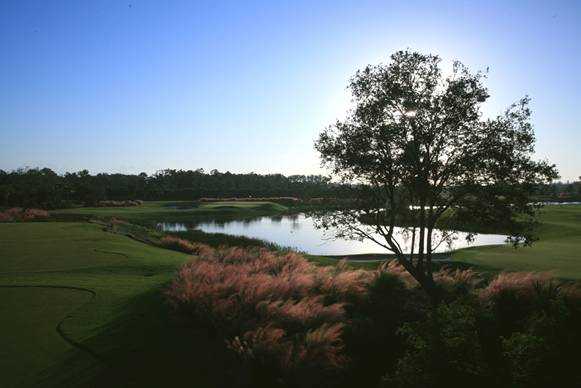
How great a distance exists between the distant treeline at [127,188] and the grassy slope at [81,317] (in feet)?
22.5

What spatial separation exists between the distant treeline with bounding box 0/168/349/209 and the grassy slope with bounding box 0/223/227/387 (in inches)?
270

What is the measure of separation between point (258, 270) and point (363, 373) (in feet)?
17.8

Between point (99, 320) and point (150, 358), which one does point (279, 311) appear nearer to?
point (150, 358)

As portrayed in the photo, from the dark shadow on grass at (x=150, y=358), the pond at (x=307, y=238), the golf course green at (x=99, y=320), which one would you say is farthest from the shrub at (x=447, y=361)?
the pond at (x=307, y=238)

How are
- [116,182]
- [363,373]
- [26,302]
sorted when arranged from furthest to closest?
1. [116,182]
2. [26,302]
3. [363,373]

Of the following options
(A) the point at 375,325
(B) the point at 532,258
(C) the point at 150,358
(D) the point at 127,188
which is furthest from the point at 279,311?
(D) the point at 127,188

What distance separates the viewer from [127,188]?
111 m

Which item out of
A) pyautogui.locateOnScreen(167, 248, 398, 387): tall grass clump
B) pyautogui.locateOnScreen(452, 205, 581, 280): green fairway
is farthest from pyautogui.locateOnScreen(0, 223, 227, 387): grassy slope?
pyautogui.locateOnScreen(452, 205, 581, 280): green fairway

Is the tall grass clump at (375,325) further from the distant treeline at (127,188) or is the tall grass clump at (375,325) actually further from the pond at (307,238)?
the pond at (307,238)

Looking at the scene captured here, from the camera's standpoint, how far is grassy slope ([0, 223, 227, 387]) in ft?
28.0

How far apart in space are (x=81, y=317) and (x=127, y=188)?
105 m

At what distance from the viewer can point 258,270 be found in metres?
15.0

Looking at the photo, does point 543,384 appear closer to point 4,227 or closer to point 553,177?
point 553,177

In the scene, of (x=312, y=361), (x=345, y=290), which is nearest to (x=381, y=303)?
(x=345, y=290)
